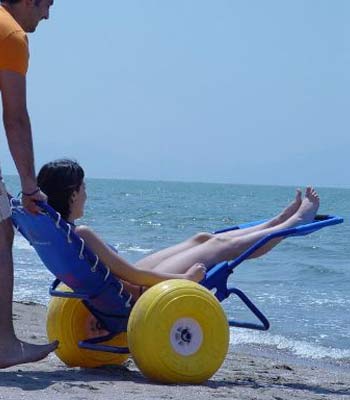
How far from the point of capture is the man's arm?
468cm

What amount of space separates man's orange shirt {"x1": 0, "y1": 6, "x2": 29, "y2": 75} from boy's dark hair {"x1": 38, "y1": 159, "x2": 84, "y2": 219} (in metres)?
0.85

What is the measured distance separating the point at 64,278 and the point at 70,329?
1.52 feet

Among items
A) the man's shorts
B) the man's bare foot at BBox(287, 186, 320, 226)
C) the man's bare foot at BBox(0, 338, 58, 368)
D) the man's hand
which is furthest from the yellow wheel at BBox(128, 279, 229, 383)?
the man's bare foot at BBox(287, 186, 320, 226)

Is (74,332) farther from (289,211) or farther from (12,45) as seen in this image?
(12,45)

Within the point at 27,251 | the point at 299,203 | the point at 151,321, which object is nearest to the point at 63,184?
the point at 151,321

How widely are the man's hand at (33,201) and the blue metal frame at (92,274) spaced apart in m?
0.03

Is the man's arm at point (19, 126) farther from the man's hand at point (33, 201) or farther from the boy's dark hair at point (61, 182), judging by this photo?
the boy's dark hair at point (61, 182)

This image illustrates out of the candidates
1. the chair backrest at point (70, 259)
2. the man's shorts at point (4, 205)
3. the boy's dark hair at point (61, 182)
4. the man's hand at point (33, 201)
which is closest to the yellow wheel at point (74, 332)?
the chair backrest at point (70, 259)

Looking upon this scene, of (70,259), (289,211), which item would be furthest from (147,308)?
(289,211)

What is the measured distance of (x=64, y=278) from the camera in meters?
5.28

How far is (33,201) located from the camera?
15.9 feet

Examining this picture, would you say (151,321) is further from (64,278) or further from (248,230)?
(248,230)

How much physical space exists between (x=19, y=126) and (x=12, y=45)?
14.7 inches

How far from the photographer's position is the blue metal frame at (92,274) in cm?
502
